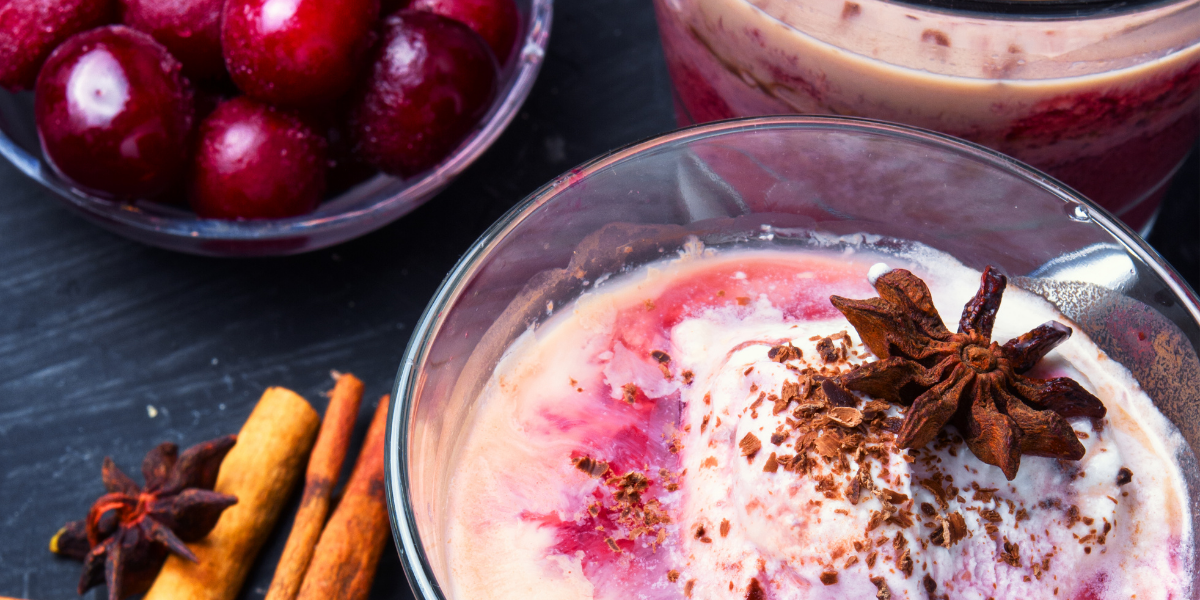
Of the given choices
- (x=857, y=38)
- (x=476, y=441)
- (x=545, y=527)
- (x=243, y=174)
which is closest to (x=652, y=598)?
(x=545, y=527)

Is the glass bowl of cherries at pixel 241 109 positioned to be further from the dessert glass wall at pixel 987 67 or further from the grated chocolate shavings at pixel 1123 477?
the grated chocolate shavings at pixel 1123 477

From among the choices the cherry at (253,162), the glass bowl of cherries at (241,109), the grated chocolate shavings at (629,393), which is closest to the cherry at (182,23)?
the glass bowl of cherries at (241,109)

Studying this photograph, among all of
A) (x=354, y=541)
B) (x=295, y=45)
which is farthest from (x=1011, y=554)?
(x=295, y=45)

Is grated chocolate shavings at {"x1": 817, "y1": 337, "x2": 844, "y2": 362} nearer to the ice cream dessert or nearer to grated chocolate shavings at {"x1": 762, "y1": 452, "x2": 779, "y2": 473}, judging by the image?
the ice cream dessert

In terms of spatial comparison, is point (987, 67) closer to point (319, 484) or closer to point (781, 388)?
point (781, 388)

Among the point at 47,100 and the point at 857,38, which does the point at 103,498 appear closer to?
the point at 47,100

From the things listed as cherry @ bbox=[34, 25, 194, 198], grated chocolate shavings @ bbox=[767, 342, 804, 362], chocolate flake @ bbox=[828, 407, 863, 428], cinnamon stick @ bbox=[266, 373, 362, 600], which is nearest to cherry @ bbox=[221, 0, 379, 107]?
cherry @ bbox=[34, 25, 194, 198]
